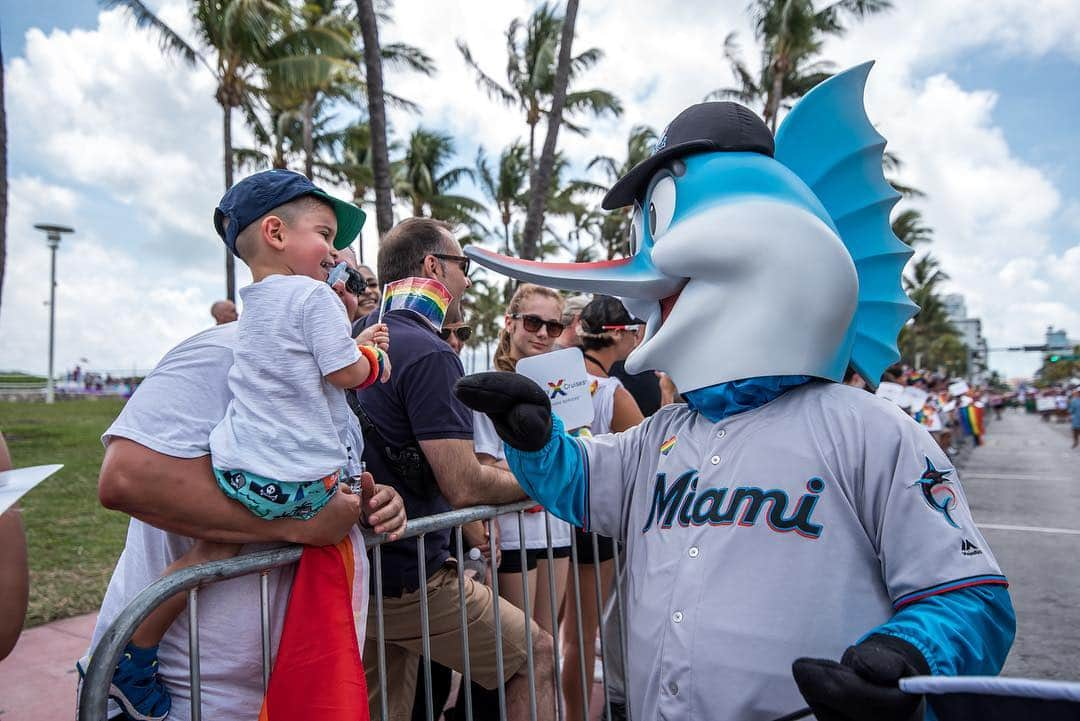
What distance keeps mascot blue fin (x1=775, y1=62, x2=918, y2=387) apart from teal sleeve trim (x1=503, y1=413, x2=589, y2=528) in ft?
2.36

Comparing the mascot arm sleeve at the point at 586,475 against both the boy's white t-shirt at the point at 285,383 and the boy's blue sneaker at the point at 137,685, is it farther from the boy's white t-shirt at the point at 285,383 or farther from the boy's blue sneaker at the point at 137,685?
the boy's blue sneaker at the point at 137,685

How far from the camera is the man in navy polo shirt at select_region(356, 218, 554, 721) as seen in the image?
2061 mm

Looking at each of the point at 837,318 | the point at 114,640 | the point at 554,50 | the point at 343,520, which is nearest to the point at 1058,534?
the point at 837,318

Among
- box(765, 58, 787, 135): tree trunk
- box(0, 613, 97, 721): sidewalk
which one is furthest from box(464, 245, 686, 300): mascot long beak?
box(765, 58, 787, 135): tree trunk

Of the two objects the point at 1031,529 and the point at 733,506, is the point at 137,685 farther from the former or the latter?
the point at 1031,529

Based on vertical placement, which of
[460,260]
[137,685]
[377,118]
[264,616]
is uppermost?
[377,118]

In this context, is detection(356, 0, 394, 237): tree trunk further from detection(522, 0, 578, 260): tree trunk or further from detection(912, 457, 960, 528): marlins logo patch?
detection(912, 457, 960, 528): marlins logo patch

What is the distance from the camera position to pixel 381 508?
5.90 feet

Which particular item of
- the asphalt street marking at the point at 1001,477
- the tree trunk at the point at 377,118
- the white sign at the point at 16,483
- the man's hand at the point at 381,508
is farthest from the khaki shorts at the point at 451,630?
the asphalt street marking at the point at 1001,477

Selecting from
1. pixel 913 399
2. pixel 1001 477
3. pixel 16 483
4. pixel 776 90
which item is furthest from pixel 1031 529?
pixel 776 90

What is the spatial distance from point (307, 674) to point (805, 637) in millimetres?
1020

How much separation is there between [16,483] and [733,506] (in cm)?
146

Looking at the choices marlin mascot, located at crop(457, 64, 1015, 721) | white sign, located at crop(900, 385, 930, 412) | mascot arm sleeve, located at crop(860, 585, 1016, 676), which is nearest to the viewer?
mascot arm sleeve, located at crop(860, 585, 1016, 676)

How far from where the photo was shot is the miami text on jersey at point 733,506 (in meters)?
1.37
